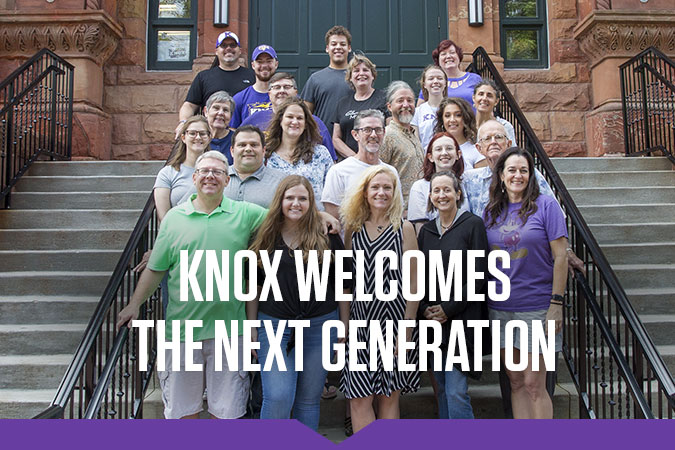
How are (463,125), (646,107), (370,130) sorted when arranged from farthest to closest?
(646,107) < (463,125) < (370,130)

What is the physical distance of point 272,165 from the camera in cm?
396

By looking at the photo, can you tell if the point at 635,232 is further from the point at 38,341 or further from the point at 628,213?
the point at 38,341

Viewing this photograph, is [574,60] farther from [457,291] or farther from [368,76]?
[457,291]

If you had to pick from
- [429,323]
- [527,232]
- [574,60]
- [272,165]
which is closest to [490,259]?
[527,232]

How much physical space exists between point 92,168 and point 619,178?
20.1 ft

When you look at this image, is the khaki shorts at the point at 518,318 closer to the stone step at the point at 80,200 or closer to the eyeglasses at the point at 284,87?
the eyeglasses at the point at 284,87

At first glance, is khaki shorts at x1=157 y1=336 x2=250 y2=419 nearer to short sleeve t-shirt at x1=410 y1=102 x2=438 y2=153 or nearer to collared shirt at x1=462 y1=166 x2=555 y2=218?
collared shirt at x1=462 y1=166 x2=555 y2=218

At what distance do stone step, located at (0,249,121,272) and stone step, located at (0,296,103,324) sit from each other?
60 cm

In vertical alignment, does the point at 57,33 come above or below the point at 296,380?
above

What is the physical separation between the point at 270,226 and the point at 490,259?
1.23m

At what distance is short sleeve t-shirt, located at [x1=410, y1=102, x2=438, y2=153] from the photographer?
4941 mm

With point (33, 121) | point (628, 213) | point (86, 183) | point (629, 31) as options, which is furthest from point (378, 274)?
point (629, 31)

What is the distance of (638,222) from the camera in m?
6.11

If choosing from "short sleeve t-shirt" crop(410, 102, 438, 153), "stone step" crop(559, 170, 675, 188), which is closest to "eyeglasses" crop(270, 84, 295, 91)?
"short sleeve t-shirt" crop(410, 102, 438, 153)
